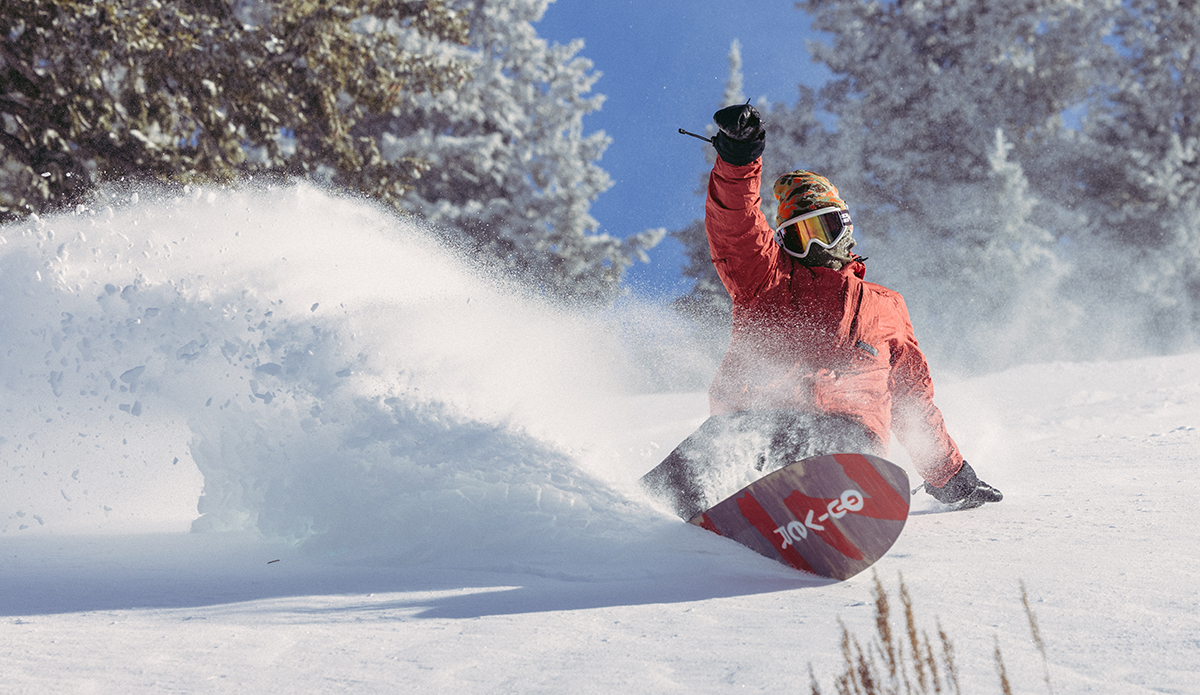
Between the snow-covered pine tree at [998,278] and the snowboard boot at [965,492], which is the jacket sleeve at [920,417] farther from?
the snow-covered pine tree at [998,278]

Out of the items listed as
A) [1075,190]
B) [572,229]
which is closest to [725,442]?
[572,229]

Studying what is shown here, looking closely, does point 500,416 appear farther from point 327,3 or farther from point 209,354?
point 327,3

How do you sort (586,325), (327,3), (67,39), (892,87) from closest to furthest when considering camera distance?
(586,325) < (67,39) < (327,3) < (892,87)

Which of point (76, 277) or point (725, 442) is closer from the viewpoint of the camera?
point (725, 442)

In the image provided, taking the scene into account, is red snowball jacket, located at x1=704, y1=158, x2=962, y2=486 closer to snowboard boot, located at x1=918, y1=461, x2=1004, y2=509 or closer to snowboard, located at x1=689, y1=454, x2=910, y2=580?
snowboard, located at x1=689, y1=454, x2=910, y2=580

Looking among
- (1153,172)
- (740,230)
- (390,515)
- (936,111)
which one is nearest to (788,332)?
(740,230)

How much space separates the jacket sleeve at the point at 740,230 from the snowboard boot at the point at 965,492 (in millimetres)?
1254

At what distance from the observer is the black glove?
2.59 metres

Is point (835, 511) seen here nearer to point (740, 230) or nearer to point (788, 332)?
point (788, 332)

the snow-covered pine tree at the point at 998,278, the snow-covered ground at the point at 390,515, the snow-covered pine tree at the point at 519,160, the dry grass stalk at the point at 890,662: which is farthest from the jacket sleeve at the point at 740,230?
the snow-covered pine tree at the point at 998,278

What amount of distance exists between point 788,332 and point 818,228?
430mm

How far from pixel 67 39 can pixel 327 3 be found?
2685mm

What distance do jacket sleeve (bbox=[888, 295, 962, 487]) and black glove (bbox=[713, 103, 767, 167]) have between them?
1.07 metres

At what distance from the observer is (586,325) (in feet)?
18.6
